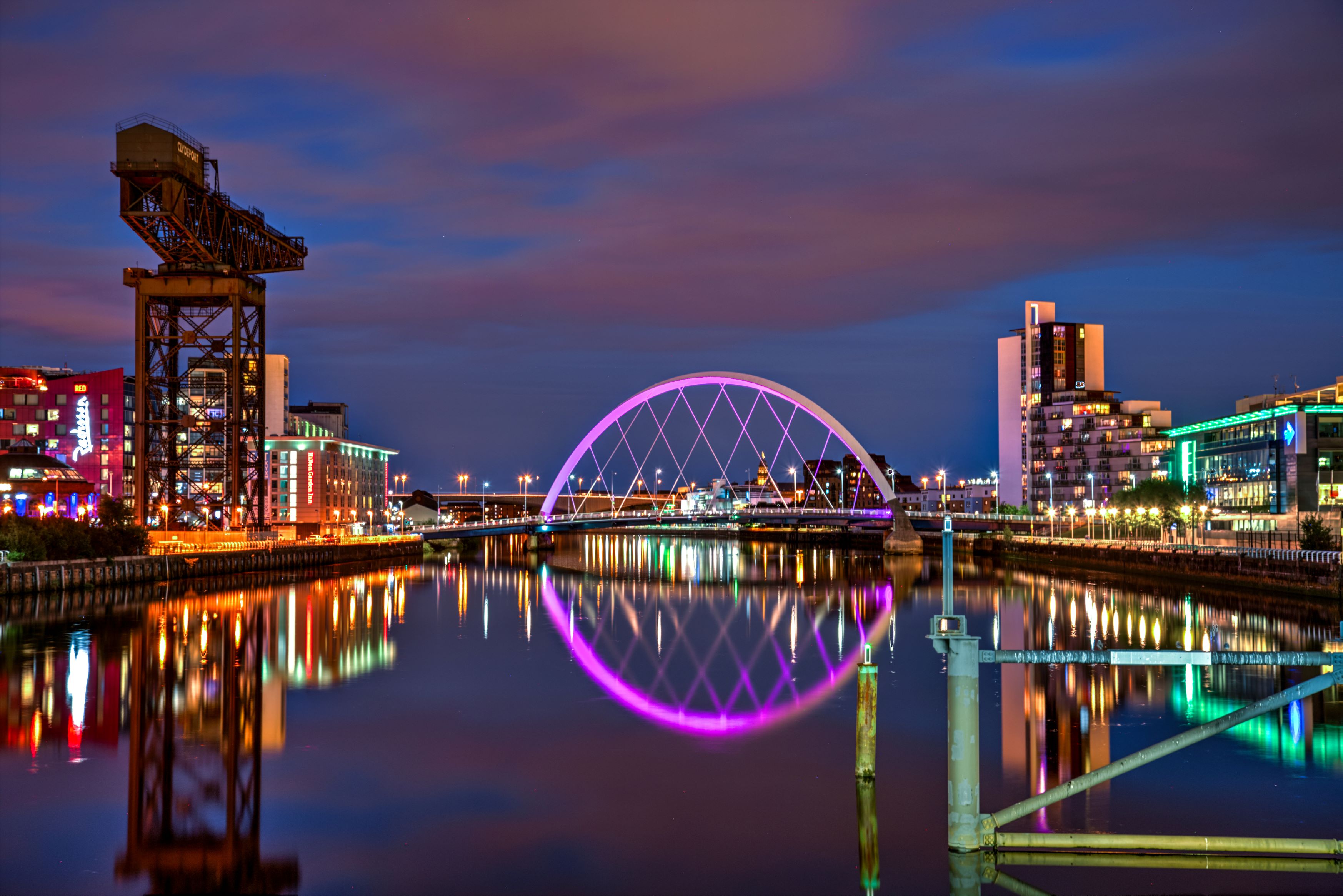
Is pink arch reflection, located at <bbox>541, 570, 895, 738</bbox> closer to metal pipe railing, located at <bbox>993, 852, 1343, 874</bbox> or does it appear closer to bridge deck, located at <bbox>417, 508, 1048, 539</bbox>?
metal pipe railing, located at <bbox>993, 852, 1343, 874</bbox>

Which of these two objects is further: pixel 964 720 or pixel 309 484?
pixel 309 484

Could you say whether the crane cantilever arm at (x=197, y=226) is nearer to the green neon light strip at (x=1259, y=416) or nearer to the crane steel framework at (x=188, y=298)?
the crane steel framework at (x=188, y=298)

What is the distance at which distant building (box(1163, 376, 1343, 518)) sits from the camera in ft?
220

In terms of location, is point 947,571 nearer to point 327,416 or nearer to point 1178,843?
point 1178,843

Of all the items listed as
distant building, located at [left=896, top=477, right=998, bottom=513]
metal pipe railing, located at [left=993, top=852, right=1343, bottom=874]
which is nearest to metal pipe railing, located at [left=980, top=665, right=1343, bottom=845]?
metal pipe railing, located at [left=993, top=852, right=1343, bottom=874]

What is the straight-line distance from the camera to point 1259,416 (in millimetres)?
72312

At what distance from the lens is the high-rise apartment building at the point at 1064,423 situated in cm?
10462

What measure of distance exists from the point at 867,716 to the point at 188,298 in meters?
51.1

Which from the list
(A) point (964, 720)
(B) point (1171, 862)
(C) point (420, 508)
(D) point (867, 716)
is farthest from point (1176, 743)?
(C) point (420, 508)

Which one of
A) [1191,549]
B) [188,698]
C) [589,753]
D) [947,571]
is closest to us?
[947,571]

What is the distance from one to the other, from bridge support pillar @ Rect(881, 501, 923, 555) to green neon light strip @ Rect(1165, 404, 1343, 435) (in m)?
22.2

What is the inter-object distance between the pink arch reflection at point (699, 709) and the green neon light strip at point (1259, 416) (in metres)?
47.5

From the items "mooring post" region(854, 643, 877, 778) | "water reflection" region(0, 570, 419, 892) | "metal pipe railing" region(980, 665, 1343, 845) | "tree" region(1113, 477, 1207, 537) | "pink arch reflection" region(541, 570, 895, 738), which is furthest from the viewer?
"tree" region(1113, 477, 1207, 537)

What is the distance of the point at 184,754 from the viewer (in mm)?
17234
